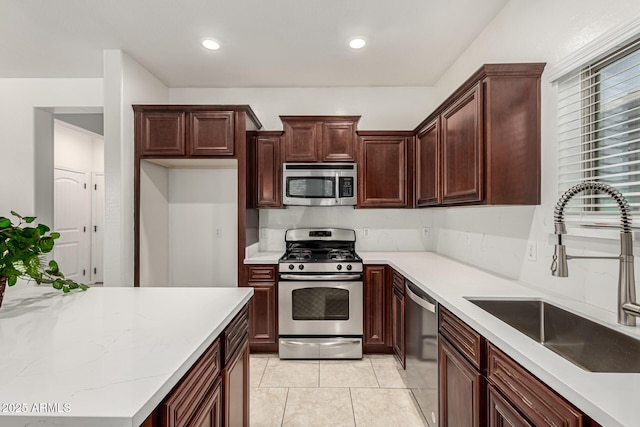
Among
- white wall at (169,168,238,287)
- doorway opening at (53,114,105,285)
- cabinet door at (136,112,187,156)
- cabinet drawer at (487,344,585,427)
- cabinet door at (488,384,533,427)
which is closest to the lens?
cabinet drawer at (487,344,585,427)

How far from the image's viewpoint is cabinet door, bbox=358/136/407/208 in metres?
3.29

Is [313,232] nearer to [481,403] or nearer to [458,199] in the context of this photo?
[458,199]

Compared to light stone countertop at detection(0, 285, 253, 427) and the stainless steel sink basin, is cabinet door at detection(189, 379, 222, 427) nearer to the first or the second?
light stone countertop at detection(0, 285, 253, 427)

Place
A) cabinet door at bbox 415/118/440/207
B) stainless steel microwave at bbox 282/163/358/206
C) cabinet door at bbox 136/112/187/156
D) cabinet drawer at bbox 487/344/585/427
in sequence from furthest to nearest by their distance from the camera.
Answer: stainless steel microwave at bbox 282/163/358/206 < cabinet door at bbox 136/112/187/156 < cabinet door at bbox 415/118/440/207 < cabinet drawer at bbox 487/344/585/427

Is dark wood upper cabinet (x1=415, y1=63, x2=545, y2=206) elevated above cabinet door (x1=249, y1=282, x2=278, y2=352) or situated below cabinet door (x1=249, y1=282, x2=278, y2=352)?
above

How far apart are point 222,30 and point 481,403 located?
2.86 m

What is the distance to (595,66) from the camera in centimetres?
157

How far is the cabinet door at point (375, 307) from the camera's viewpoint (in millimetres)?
2988

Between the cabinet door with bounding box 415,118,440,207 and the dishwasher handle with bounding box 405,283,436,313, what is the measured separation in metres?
0.76

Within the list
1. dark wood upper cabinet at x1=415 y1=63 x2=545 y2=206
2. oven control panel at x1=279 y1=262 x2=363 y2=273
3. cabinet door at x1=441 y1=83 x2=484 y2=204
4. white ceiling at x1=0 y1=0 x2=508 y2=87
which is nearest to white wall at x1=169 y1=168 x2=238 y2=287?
oven control panel at x1=279 y1=262 x2=363 y2=273

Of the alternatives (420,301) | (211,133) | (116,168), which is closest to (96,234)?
(116,168)

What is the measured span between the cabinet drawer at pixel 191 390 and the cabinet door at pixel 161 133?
2212 millimetres

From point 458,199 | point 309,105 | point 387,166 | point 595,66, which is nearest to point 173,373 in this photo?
point 458,199

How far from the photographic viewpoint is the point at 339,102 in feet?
11.8
